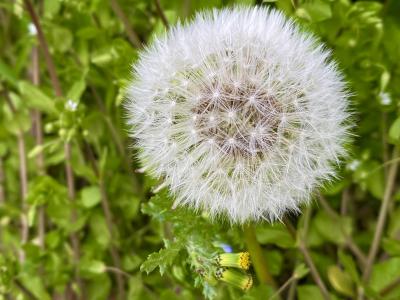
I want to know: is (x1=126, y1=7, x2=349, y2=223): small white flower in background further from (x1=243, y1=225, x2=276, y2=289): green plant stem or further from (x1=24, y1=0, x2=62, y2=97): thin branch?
(x1=24, y1=0, x2=62, y2=97): thin branch

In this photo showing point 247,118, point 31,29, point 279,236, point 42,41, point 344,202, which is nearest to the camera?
point 247,118

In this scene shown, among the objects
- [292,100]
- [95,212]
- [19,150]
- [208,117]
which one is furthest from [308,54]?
[19,150]

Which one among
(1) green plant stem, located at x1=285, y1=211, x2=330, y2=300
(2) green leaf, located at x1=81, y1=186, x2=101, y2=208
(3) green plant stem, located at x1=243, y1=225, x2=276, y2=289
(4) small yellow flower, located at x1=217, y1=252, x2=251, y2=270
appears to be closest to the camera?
(4) small yellow flower, located at x1=217, y1=252, x2=251, y2=270

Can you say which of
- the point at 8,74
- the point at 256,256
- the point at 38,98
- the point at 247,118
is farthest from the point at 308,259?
the point at 8,74

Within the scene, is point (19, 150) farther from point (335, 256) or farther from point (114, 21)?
point (335, 256)

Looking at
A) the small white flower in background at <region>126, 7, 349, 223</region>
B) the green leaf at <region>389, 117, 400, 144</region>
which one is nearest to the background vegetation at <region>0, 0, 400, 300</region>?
the green leaf at <region>389, 117, 400, 144</region>

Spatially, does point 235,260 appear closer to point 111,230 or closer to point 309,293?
point 309,293

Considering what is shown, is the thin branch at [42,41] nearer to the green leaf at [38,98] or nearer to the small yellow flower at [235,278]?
the green leaf at [38,98]
